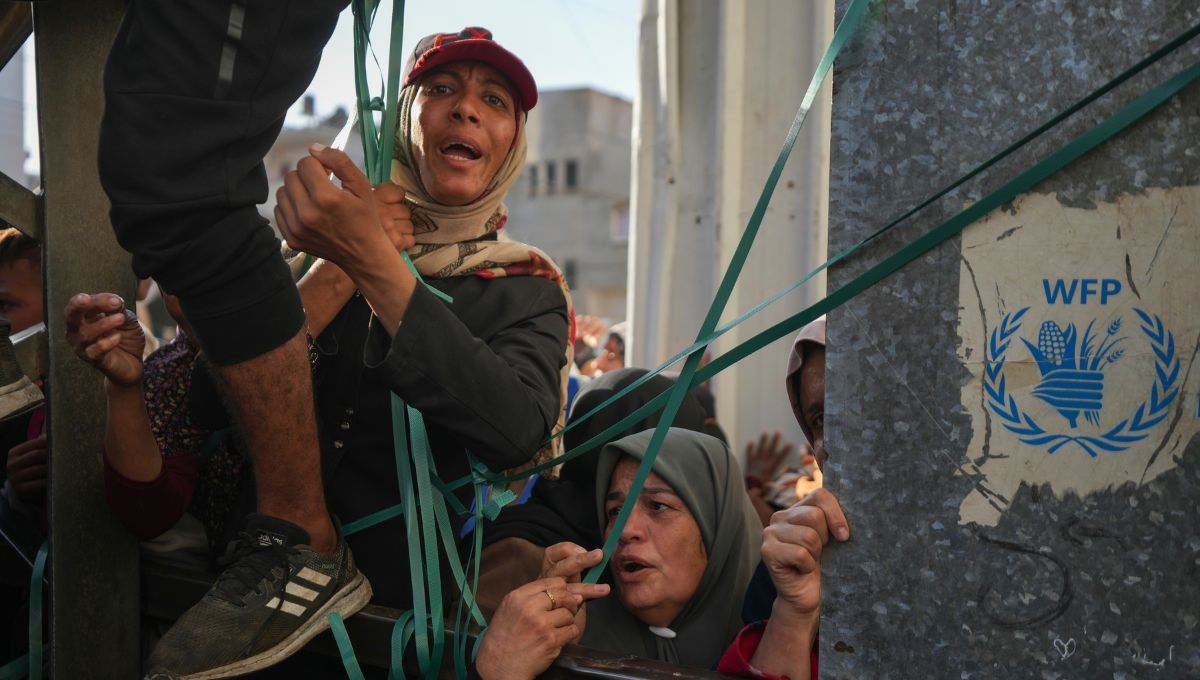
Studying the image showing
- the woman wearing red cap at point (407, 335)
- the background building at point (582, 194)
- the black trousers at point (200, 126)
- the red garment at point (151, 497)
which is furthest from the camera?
the background building at point (582, 194)

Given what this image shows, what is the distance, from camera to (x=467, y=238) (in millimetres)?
2219

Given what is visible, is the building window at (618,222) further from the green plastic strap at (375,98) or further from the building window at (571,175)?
the green plastic strap at (375,98)

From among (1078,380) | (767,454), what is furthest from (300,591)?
(767,454)

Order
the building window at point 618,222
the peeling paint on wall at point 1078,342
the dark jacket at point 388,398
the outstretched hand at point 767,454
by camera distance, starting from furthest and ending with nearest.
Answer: the building window at point 618,222, the outstretched hand at point 767,454, the dark jacket at point 388,398, the peeling paint on wall at point 1078,342

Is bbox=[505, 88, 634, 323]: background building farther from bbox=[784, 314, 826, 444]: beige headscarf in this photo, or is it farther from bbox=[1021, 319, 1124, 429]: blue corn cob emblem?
bbox=[1021, 319, 1124, 429]: blue corn cob emblem

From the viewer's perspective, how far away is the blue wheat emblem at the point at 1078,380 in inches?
45.7

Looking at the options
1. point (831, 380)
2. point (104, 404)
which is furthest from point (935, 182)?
point (104, 404)

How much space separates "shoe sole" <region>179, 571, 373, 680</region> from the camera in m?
1.71

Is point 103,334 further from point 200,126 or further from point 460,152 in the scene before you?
point 460,152

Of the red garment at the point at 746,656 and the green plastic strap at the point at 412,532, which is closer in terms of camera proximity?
the red garment at the point at 746,656

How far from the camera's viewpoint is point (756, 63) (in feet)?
15.3

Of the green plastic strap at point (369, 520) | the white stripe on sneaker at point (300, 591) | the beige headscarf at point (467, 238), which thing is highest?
the beige headscarf at point (467, 238)

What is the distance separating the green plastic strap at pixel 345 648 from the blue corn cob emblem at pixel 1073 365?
3.98ft

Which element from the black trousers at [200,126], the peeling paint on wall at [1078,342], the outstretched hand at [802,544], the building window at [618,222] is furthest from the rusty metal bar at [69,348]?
the building window at [618,222]
